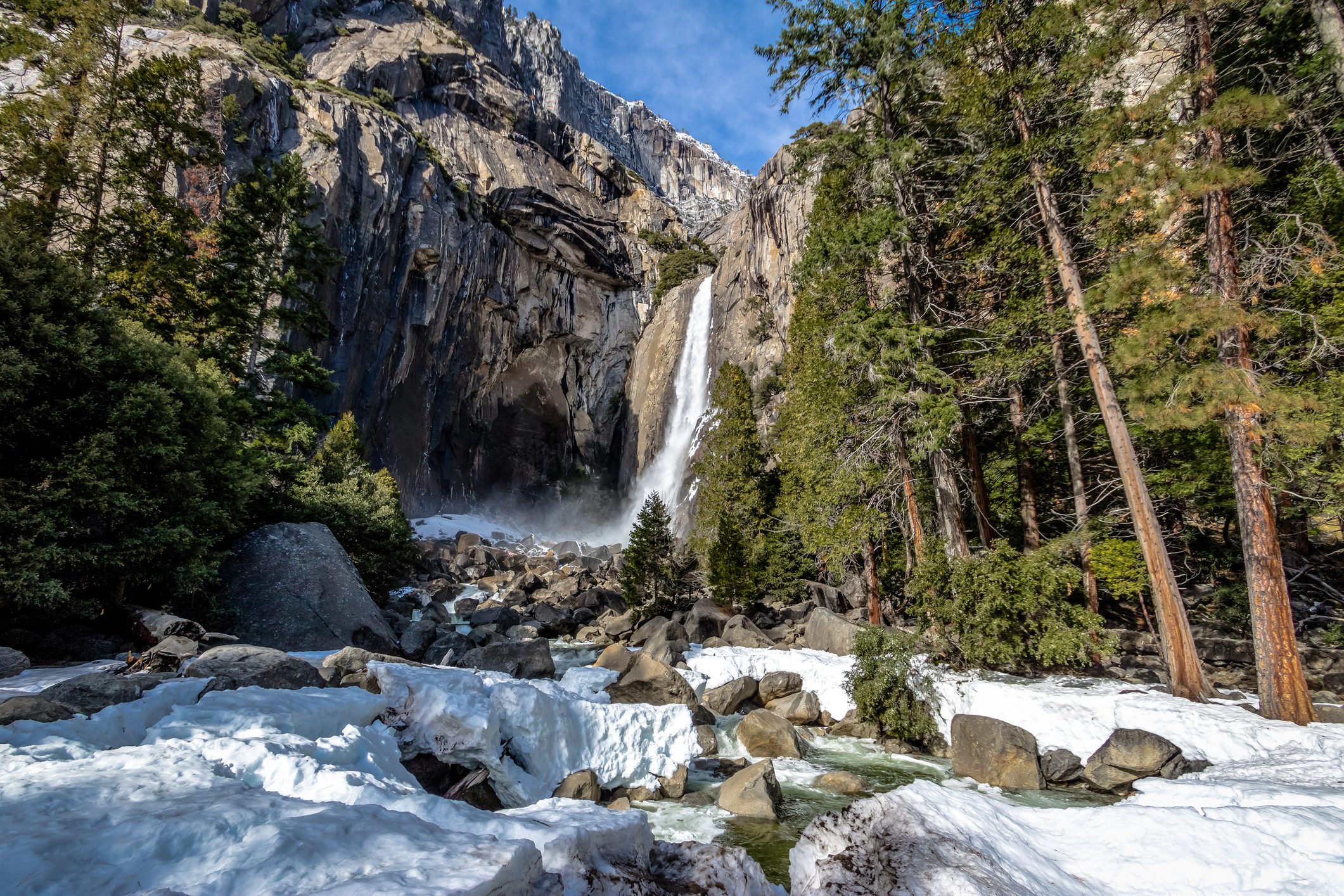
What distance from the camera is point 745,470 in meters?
21.0

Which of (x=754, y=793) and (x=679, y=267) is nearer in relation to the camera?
(x=754, y=793)

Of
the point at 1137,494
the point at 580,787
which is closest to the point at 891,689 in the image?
the point at 1137,494

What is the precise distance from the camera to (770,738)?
26.6ft

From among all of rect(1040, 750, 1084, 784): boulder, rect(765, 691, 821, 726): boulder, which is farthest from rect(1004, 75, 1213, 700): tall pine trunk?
rect(765, 691, 821, 726): boulder

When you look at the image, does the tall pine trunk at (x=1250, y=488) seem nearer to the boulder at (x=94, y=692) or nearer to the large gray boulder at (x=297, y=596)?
the boulder at (x=94, y=692)

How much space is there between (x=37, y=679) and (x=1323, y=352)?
15333 mm

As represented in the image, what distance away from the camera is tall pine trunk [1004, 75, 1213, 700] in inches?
299

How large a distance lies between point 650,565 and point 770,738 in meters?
10.3

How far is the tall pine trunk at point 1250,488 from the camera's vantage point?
6.71 metres

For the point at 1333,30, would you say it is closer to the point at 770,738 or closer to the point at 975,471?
the point at 975,471

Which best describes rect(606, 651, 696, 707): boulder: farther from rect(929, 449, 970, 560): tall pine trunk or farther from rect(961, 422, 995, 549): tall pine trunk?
rect(961, 422, 995, 549): tall pine trunk

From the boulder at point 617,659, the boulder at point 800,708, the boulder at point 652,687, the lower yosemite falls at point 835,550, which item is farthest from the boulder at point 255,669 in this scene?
the boulder at point 800,708

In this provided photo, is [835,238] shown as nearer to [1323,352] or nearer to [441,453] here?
[1323,352]

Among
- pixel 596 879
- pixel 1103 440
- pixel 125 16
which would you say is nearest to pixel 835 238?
pixel 1103 440
